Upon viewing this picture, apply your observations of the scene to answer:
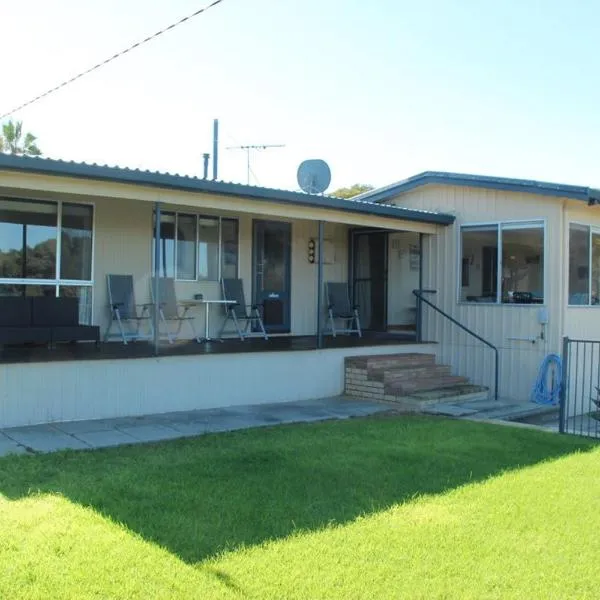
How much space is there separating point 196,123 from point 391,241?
15.0m

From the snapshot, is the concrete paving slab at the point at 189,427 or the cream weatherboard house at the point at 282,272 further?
the cream weatherboard house at the point at 282,272

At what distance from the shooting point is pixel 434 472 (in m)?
5.80

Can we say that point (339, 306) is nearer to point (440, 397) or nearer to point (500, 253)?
point (500, 253)

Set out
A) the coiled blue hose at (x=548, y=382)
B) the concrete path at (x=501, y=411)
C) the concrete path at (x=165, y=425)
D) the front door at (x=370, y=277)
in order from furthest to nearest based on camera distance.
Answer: the front door at (x=370, y=277)
the coiled blue hose at (x=548, y=382)
the concrete path at (x=501, y=411)
the concrete path at (x=165, y=425)

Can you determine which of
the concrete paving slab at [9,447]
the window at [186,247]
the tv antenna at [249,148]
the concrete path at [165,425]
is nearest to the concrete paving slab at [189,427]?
the concrete path at [165,425]

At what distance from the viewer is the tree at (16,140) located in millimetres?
26719

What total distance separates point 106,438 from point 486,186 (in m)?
7.23

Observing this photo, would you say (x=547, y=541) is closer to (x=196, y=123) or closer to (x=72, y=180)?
(x=72, y=180)

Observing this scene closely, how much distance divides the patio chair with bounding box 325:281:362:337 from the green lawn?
594 centimetres

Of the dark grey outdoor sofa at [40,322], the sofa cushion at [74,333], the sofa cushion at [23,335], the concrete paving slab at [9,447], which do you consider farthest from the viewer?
the sofa cushion at [74,333]

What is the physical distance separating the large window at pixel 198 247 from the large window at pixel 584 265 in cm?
534

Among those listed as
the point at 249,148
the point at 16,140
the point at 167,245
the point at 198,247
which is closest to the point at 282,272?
the point at 198,247

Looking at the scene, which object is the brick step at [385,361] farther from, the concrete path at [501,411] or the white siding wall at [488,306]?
the concrete path at [501,411]

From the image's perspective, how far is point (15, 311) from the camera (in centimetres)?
880
